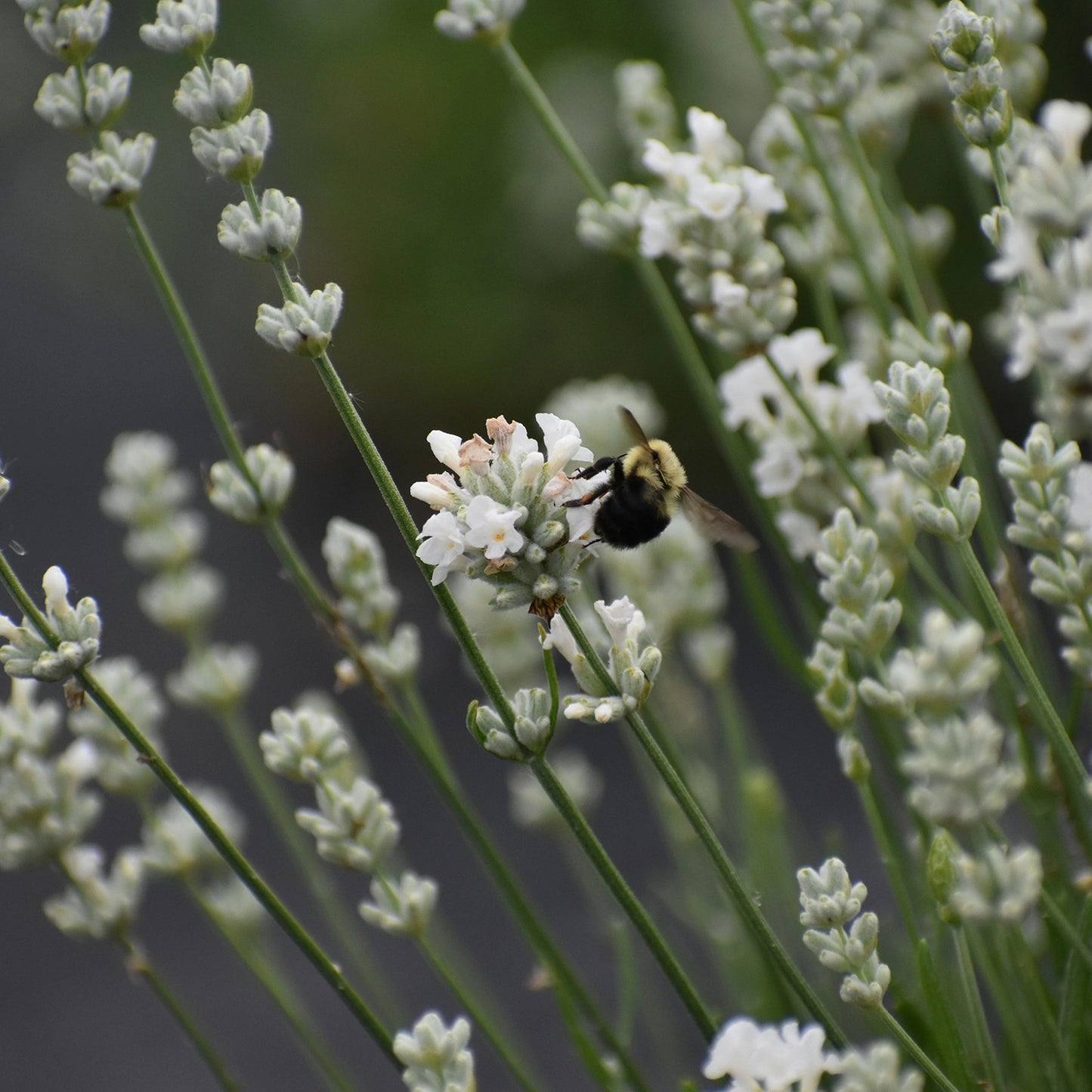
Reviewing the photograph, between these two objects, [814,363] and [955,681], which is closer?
[955,681]

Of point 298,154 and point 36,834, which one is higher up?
point 298,154

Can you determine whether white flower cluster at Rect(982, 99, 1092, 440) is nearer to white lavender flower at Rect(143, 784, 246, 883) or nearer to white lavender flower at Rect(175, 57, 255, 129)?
white lavender flower at Rect(175, 57, 255, 129)

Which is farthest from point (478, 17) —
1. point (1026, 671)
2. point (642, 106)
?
point (1026, 671)

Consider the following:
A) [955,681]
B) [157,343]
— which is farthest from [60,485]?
[955,681]

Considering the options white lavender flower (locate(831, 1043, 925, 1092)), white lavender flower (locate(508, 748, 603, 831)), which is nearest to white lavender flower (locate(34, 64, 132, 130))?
white lavender flower (locate(831, 1043, 925, 1092))

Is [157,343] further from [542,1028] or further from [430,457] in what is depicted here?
[542,1028]

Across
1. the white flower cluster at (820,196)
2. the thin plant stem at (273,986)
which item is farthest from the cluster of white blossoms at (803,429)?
the thin plant stem at (273,986)
